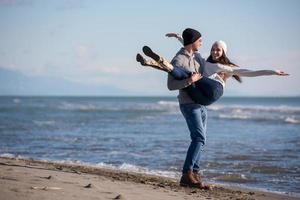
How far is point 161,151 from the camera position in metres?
11.7

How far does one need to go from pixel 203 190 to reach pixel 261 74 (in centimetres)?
157

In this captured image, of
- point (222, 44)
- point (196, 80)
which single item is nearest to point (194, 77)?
point (196, 80)

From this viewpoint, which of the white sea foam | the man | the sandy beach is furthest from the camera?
the white sea foam

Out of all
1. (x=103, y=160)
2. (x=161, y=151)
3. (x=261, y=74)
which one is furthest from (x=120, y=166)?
(x=261, y=74)

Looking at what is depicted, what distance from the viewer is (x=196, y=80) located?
577 centimetres

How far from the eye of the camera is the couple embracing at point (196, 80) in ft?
19.0

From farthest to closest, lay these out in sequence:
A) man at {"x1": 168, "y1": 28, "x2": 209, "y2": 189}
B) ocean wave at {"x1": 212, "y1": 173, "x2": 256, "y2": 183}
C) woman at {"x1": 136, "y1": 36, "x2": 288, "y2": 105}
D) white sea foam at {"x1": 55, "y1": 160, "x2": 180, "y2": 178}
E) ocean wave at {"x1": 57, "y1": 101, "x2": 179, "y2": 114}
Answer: ocean wave at {"x1": 57, "y1": 101, "x2": 179, "y2": 114} → white sea foam at {"x1": 55, "y1": 160, "x2": 180, "y2": 178} → ocean wave at {"x1": 212, "y1": 173, "x2": 256, "y2": 183} → man at {"x1": 168, "y1": 28, "x2": 209, "y2": 189} → woman at {"x1": 136, "y1": 36, "x2": 288, "y2": 105}

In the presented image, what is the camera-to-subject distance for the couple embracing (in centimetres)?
580

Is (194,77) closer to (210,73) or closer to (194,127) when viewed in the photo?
(210,73)

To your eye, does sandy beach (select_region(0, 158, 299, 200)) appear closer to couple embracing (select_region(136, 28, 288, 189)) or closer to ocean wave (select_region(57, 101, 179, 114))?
couple embracing (select_region(136, 28, 288, 189))

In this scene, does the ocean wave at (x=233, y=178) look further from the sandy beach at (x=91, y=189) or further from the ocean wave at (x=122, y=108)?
the ocean wave at (x=122, y=108)

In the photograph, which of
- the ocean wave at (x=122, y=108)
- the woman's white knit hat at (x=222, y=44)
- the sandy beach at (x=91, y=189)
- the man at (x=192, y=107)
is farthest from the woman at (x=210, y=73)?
the ocean wave at (x=122, y=108)

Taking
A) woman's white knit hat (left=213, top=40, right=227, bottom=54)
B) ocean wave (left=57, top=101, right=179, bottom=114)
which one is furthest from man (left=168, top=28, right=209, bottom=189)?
ocean wave (left=57, top=101, right=179, bottom=114)

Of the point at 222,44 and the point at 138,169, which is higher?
the point at 222,44
